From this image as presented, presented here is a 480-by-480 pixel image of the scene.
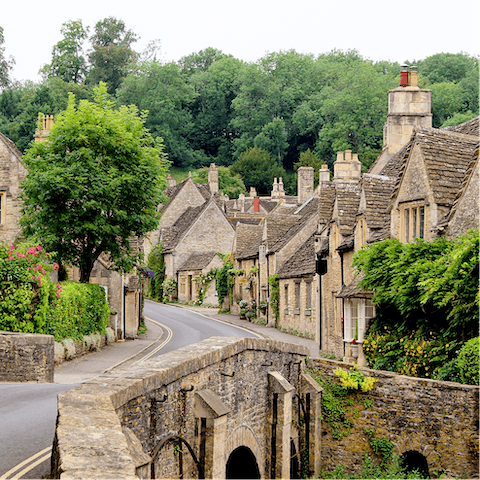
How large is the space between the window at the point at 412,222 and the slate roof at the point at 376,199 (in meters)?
2.49

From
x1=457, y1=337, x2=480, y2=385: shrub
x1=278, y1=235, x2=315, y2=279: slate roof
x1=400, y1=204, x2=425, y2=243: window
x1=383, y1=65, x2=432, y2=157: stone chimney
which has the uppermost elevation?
x1=383, y1=65, x2=432, y2=157: stone chimney

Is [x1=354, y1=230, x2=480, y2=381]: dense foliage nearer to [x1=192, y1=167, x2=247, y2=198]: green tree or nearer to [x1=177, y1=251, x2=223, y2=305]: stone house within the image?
[x1=177, y1=251, x2=223, y2=305]: stone house

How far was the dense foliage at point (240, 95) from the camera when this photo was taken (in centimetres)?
8600

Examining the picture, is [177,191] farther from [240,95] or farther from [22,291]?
[22,291]

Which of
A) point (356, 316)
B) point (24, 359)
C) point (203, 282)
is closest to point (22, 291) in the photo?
point (24, 359)

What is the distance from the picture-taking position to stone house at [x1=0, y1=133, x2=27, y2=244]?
3206 cm

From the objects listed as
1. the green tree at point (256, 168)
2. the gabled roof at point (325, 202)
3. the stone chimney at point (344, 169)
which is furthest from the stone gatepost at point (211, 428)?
the green tree at point (256, 168)

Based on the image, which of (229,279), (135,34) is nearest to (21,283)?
(229,279)

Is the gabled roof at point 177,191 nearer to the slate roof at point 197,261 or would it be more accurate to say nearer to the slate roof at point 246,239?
the slate roof at point 197,261

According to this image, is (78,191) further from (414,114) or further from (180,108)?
(180,108)

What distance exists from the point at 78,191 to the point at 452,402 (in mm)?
16957

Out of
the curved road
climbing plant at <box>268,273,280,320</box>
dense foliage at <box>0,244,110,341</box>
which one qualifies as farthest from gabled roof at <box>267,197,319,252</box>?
the curved road

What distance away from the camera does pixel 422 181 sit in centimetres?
1889

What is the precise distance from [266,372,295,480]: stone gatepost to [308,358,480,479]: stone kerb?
270 cm
